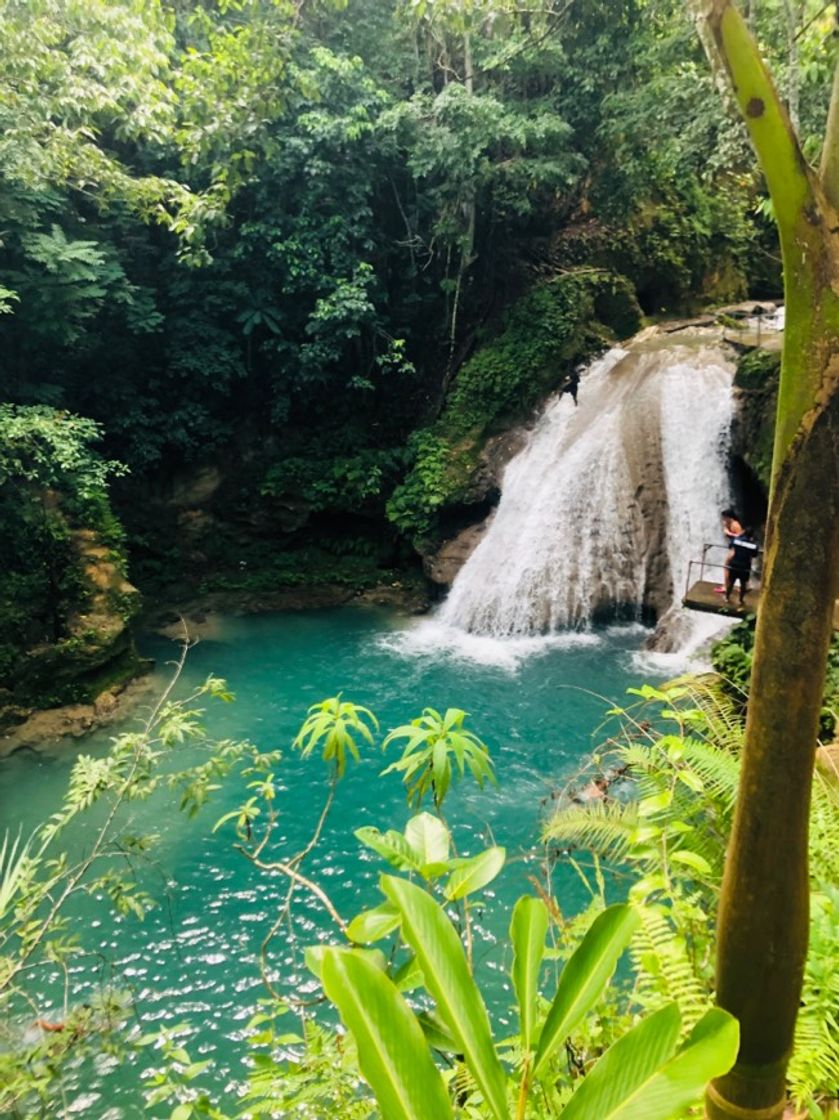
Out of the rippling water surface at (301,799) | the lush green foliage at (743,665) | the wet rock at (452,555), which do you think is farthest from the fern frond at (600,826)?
the wet rock at (452,555)

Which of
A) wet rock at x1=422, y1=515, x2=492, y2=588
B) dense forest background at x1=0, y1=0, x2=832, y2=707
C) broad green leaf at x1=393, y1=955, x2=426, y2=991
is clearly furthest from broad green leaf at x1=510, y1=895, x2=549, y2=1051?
wet rock at x1=422, y1=515, x2=492, y2=588

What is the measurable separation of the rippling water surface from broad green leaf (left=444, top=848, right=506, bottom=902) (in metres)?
1.62

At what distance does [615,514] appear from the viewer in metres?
9.88

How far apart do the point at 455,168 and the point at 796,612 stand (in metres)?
11.1

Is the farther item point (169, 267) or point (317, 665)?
point (169, 267)

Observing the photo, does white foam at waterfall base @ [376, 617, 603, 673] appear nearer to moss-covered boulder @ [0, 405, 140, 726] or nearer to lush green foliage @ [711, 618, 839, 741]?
lush green foliage @ [711, 618, 839, 741]

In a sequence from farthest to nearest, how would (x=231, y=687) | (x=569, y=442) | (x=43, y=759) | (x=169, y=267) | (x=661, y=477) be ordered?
(x=169, y=267) → (x=569, y=442) → (x=661, y=477) → (x=231, y=687) → (x=43, y=759)

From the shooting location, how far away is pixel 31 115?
7332 millimetres

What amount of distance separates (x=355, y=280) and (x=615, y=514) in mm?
5406

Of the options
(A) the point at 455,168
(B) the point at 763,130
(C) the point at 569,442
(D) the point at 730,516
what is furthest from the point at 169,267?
(B) the point at 763,130

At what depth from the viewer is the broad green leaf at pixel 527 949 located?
104 cm

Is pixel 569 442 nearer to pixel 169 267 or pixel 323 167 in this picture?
pixel 323 167

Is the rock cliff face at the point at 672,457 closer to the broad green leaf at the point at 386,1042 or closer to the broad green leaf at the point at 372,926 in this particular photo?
the broad green leaf at the point at 372,926

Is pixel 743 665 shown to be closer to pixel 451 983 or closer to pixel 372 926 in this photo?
pixel 372 926
